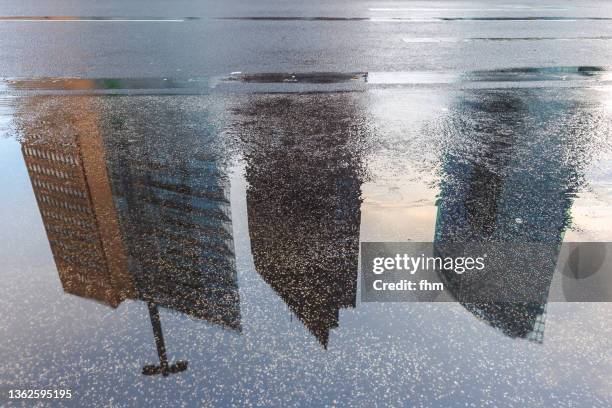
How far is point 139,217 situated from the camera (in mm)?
3281

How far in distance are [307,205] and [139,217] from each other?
3.86ft

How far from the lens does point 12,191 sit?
3.73 m

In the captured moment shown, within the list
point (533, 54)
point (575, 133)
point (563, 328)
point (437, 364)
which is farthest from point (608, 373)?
point (533, 54)

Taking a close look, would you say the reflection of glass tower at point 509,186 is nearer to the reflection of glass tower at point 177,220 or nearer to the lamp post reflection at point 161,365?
the reflection of glass tower at point 177,220

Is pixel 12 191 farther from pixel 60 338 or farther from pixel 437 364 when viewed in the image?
pixel 437 364

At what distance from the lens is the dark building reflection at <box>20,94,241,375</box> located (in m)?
2.59

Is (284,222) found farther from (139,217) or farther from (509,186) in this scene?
(509,186)

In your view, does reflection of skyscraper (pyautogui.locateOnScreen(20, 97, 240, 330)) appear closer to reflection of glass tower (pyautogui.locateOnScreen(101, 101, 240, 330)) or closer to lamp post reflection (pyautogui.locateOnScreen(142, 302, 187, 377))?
reflection of glass tower (pyautogui.locateOnScreen(101, 101, 240, 330))

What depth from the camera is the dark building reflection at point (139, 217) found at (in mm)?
2594

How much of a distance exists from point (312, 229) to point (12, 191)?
94.9 inches

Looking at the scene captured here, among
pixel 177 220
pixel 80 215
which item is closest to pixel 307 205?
pixel 177 220

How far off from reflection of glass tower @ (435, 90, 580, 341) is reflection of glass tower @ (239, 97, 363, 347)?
0.65m

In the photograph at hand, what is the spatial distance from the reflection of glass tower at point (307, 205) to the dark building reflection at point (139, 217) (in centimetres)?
27

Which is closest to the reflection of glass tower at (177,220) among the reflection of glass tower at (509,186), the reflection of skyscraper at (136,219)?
the reflection of skyscraper at (136,219)
